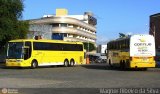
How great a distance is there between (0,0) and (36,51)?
1122 cm

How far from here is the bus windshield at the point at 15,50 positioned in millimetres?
46406

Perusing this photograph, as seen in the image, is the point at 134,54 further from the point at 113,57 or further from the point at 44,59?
the point at 44,59

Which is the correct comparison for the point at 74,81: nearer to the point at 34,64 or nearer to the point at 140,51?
the point at 140,51

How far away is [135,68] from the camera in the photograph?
43.3 meters

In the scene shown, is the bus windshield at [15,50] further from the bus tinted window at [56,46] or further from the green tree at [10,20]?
the green tree at [10,20]

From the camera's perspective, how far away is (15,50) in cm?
4681

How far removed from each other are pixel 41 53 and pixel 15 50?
9.83 feet

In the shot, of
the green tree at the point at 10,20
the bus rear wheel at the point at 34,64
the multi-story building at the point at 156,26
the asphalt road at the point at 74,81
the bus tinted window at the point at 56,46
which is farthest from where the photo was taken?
the multi-story building at the point at 156,26

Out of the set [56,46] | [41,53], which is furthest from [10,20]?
[41,53]

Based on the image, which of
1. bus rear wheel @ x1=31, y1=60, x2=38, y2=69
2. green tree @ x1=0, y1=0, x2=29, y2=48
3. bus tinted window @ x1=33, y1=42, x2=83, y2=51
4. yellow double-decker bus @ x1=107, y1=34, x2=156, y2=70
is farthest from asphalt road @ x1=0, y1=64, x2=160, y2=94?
green tree @ x1=0, y1=0, x2=29, y2=48

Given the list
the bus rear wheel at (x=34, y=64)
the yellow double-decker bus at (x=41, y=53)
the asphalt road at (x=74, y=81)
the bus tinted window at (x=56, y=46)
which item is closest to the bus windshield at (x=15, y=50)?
the yellow double-decker bus at (x=41, y=53)

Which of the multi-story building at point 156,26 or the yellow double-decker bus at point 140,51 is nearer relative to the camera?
the yellow double-decker bus at point 140,51

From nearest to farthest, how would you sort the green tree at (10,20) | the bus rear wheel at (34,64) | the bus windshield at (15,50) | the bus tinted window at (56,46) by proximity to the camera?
the bus windshield at (15,50) < the bus rear wheel at (34,64) < the bus tinted window at (56,46) < the green tree at (10,20)

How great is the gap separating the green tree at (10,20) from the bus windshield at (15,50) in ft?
29.4
